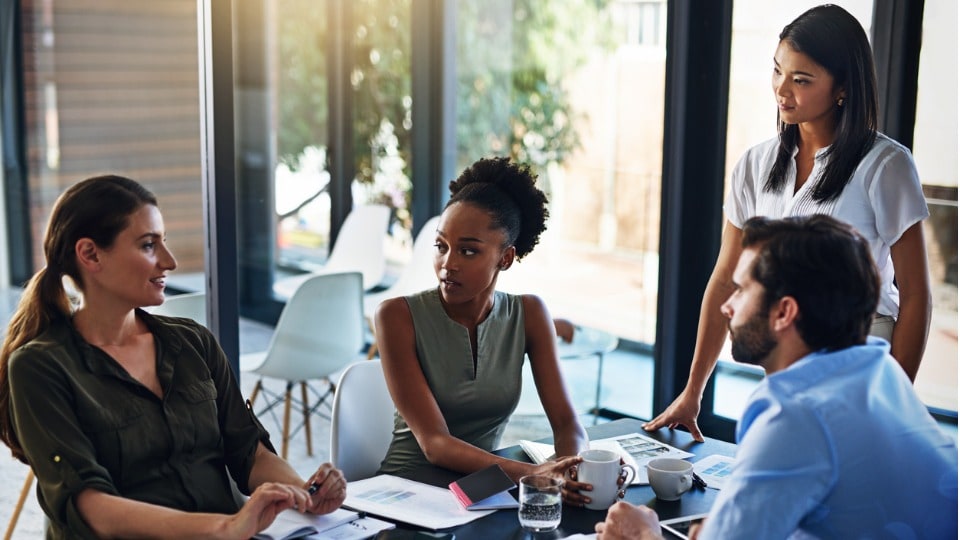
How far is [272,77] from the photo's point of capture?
5.47 m

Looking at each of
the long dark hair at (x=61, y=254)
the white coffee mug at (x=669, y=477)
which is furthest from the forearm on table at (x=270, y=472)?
the white coffee mug at (x=669, y=477)

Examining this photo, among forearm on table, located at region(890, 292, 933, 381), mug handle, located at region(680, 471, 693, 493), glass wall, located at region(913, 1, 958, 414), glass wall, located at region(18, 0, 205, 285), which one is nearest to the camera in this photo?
mug handle, located at region(680, 471, 693, 493)

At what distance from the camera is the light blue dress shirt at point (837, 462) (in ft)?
4.35

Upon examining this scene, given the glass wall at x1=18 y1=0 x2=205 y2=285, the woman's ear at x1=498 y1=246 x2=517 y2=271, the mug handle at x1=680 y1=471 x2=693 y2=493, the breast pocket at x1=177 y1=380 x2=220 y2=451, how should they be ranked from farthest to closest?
the glass wall at x1=18 y1=0 x2=205 y2=285, the woman's ear at x1=498 y1=246 x2=517 y2=271, the breast pocket at x1=177 y1=380 x2=220 y2=451, the mug handle at x1=680 y1=471 x2=693 y2=493

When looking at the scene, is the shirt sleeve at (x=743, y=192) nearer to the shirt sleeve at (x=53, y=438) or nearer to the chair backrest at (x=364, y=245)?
the shirt sleeve at (x=53, y=438)

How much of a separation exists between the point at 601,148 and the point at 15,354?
296 centimetres

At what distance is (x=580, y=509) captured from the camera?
177cm

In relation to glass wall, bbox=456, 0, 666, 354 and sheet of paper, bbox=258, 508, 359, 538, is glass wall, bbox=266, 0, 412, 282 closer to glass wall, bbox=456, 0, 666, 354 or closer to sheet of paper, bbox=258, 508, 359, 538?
glass wall, bbox=456, 0, 666, 354

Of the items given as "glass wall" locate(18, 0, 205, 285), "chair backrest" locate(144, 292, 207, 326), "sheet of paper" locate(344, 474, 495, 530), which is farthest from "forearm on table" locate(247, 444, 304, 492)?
"glass wall" locate(18, 0, 205, 285)

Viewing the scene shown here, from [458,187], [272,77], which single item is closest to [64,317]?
[458,187]

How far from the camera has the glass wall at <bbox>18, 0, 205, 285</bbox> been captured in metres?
3.47

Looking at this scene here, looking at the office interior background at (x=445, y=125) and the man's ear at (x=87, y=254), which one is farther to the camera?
the office interior background at (x=445, y=125)

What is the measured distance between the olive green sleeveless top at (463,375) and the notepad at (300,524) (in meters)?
0.48

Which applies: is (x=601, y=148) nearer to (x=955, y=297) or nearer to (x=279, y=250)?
(x=955, y=297)
